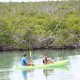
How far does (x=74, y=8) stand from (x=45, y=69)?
52.1 metres

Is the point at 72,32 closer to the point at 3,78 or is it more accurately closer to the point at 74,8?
the point at 74,8

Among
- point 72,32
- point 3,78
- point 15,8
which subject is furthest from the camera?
point 15,8

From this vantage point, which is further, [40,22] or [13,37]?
[40,22]

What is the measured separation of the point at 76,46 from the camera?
5547 cm

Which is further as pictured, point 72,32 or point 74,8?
point 74,8

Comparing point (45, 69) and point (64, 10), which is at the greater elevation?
point (64, 10)

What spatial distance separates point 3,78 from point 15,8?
60.1 meters

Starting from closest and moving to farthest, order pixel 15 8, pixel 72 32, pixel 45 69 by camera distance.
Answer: pixel 45 69 < pixel 72 32 < pixel 15 8

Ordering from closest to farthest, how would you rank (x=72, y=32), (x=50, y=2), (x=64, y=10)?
(x=72, y=32)
(x=64, y=10)
(x=50, y=2)

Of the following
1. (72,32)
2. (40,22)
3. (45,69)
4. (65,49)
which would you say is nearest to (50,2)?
(40,22)

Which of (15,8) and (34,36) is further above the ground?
(15,8)

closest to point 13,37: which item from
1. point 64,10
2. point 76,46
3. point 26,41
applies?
point 26,41

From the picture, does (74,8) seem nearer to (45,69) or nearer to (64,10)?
(64,10)

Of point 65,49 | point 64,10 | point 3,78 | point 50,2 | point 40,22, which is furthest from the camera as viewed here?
point 50,2
